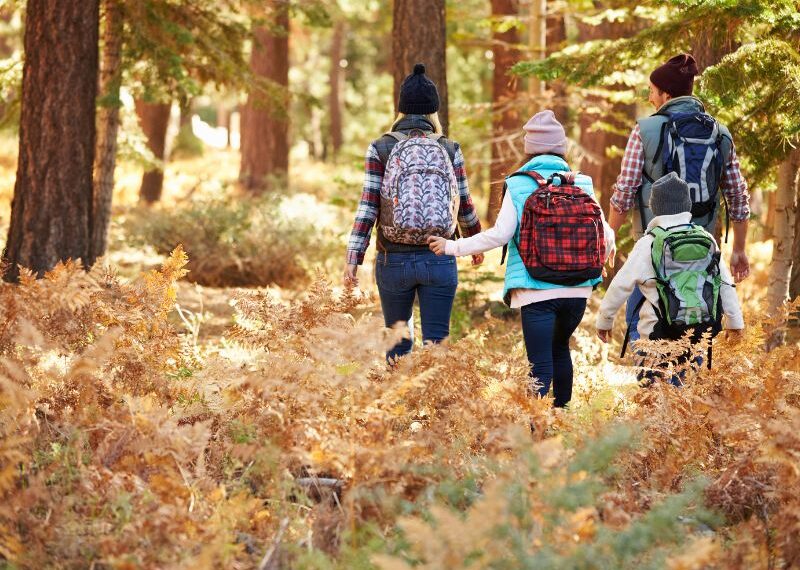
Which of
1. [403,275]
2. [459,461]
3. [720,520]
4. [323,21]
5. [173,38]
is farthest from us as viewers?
[323,21]

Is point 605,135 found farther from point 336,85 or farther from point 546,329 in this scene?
point 336,85

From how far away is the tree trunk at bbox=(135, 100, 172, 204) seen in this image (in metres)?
20.5

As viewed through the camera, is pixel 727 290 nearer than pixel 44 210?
Yes

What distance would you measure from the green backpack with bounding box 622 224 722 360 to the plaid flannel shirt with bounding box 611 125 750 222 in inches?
29.2

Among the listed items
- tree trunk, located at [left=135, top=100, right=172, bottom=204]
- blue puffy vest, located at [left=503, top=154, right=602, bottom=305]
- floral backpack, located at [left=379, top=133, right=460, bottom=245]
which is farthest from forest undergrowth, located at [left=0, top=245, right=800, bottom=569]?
tree trunk, located at [left=135, top=100, right=172, bottom=204]

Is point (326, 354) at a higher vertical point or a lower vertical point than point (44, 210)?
lower

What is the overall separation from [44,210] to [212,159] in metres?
24.0

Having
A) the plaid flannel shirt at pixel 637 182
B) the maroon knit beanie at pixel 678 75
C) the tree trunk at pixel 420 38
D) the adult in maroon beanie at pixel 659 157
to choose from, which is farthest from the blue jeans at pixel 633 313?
the tree trunk at pixel 420 38

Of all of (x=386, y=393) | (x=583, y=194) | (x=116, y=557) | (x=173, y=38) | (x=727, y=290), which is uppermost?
(x=173, y=38)

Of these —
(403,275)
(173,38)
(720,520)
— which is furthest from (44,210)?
(720,520)

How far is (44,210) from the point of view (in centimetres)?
909

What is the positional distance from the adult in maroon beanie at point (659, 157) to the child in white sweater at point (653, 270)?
35 cm

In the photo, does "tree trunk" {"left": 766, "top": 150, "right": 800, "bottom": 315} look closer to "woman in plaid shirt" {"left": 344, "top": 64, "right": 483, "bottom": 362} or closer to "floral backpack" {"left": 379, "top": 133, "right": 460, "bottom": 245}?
"woman in plaid shirt" {"left": 344, "top": 64, "right": 483, "bottom": 362}

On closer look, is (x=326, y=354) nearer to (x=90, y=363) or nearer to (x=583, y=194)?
(x=90, y=363)
